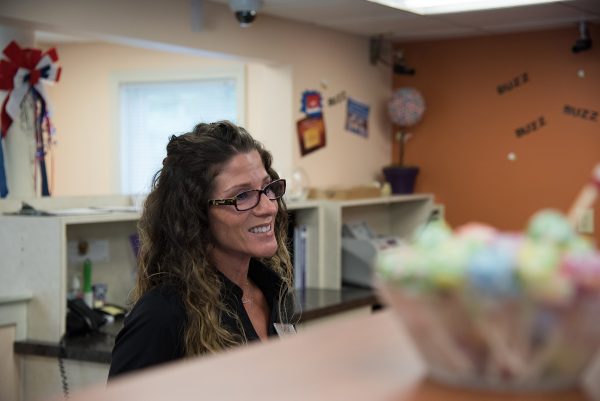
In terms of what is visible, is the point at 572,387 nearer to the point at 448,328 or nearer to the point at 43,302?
the point at 448,328

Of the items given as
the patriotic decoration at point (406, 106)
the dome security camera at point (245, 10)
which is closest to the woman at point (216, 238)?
the dome security camera at point (245, 10)

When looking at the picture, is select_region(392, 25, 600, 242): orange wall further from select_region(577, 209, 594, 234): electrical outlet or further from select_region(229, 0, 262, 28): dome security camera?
select_region(229, 0, 262, 28): dome security camera

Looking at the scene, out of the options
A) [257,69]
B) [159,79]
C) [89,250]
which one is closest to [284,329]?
[89,250]

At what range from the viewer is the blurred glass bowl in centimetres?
65

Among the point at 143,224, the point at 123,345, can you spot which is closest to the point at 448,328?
the point at 123,345

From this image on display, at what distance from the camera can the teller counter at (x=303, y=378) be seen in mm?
660

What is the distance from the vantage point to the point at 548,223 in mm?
680

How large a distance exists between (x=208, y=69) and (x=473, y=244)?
211 inches

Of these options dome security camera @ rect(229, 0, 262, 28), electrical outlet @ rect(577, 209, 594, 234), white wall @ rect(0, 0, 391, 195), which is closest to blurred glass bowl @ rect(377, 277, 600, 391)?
white wall @ rect(0, 0, 391, 195)

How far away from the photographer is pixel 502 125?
529 centimetres

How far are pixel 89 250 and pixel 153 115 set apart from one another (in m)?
2.74

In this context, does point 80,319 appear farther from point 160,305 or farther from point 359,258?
point 359,258

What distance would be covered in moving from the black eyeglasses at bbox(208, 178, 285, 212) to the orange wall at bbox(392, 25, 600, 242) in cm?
325

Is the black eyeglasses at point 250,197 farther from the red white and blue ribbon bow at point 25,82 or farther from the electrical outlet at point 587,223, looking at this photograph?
the electrical outlet at point 587,223
